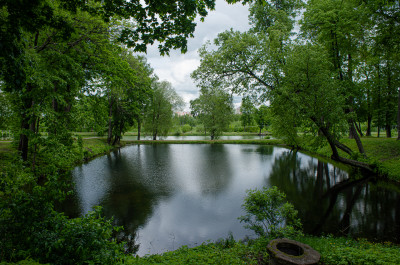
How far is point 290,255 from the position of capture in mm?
4121

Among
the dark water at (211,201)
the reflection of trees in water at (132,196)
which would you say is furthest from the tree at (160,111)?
the dark water at (211,201)

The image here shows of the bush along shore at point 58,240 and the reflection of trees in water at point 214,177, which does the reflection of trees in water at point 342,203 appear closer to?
the bush along shore at point 58,240

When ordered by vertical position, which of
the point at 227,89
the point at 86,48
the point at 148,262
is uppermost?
the point at 86,48

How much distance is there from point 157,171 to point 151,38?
13.1 metres

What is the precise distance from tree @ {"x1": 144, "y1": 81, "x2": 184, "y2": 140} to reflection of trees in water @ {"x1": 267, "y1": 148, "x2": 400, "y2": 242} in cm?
2597

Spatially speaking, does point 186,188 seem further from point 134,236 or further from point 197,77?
point 197,77

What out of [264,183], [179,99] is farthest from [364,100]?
[179,99]

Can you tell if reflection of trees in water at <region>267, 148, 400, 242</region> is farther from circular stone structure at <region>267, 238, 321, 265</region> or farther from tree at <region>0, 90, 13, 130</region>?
tree at <region>0, 90, 13, 130</region>

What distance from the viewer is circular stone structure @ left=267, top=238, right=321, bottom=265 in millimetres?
3984

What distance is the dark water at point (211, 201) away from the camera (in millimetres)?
7223

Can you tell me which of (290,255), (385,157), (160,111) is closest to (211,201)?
(290,255)

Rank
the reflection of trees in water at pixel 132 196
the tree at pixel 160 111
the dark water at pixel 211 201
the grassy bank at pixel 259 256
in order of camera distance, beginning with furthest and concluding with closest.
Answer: the tree at pixel 160 111, the reflection of trees in water at pixel 132 196, the dark water at pixel 211 201, the grassy bank at pixel 259 256

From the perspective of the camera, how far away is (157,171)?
16422 millimetres

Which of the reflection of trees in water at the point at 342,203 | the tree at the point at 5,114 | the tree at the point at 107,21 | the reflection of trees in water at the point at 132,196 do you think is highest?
the tree at the point at 107,21
